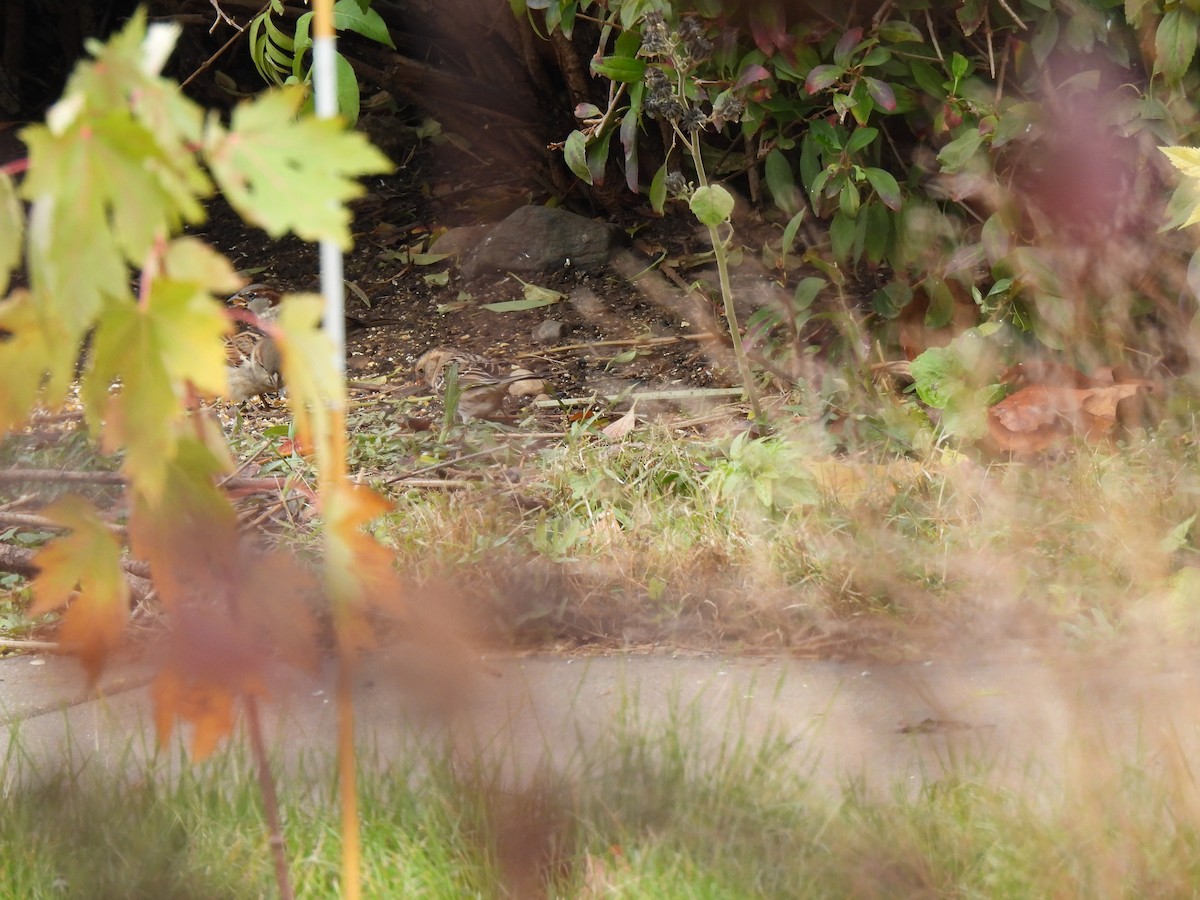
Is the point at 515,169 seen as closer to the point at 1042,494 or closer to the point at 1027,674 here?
the point at 1042,494

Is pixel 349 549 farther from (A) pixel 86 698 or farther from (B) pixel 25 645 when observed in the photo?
(B) pixel 25 645

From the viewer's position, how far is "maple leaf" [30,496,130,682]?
1158 mm

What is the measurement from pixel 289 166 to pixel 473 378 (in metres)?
2.65

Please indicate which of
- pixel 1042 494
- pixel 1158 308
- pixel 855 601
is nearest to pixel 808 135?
pixel 1158 308

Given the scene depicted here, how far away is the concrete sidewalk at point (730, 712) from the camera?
1859mm

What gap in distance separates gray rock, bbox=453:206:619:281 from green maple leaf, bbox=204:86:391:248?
3760 millimetres

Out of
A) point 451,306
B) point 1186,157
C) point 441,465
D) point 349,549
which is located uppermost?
point 451,306

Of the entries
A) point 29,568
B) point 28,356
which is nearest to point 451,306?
point 29,568

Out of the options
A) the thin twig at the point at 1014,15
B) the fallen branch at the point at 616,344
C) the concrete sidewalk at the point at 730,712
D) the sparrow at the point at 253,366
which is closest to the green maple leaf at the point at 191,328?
the concrete sidewalk at the point at 730,712

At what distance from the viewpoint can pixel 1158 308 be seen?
10.2 feet

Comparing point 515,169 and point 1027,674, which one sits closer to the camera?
point 1027,674

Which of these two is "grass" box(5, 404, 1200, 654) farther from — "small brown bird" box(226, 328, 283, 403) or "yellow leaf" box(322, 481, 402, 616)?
"yellow leaf" box(322, 481, 402, 616)

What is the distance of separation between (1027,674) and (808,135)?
6.02ft

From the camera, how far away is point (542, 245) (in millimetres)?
4789
